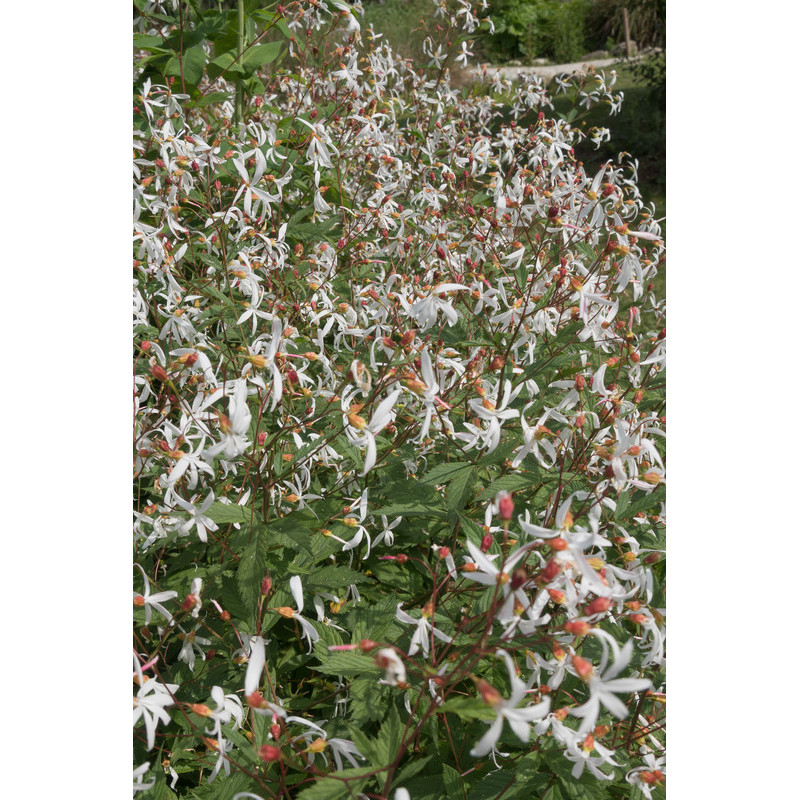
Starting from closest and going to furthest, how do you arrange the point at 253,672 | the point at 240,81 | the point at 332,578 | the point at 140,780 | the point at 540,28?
the point at 253,672
the point at 140,780
the point at 332,578
the point at 240,81
the point at 540,28

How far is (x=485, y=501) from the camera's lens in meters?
1.29

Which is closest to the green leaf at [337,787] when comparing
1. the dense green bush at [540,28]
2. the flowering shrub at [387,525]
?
the flowering shrub at [387,525]

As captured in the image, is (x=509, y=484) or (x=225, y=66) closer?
(x=509, y=484)

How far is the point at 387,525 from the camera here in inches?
47.3

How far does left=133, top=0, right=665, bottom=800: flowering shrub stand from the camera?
795 mm

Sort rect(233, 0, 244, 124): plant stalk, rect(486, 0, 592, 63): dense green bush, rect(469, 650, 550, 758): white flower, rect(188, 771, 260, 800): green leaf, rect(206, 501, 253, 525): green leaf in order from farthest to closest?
rect(486, 0, 592, 63): dense green bush < rect(233, 0, 244, 124): plant stalk < rect(206, 501, 253, 525): green leaf < rect(188, 771, 260, 800): green leaf < rect(469, 650, 550, 758): white flower

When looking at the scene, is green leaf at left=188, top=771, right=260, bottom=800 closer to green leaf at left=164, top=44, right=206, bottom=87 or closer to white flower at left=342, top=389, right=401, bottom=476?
white flower at left=342, top=389, right=401, bottom=476

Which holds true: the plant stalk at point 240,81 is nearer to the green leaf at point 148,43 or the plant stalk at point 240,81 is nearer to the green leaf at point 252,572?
the green leaf at point 148,43

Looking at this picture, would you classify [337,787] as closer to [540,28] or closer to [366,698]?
[366,698]

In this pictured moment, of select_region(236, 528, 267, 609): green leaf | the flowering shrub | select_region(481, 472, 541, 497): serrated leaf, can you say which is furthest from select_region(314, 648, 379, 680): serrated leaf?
select_region(481, 472, 541, 497): serrated leaf

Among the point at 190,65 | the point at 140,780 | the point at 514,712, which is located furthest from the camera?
the point at 190,65

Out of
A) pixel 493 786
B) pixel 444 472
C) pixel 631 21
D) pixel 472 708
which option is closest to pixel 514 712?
pixel 472 708

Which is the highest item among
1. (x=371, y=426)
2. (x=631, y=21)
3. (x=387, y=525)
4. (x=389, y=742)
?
(x=631, y=21)

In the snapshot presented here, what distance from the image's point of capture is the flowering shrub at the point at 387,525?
0.80 meters
